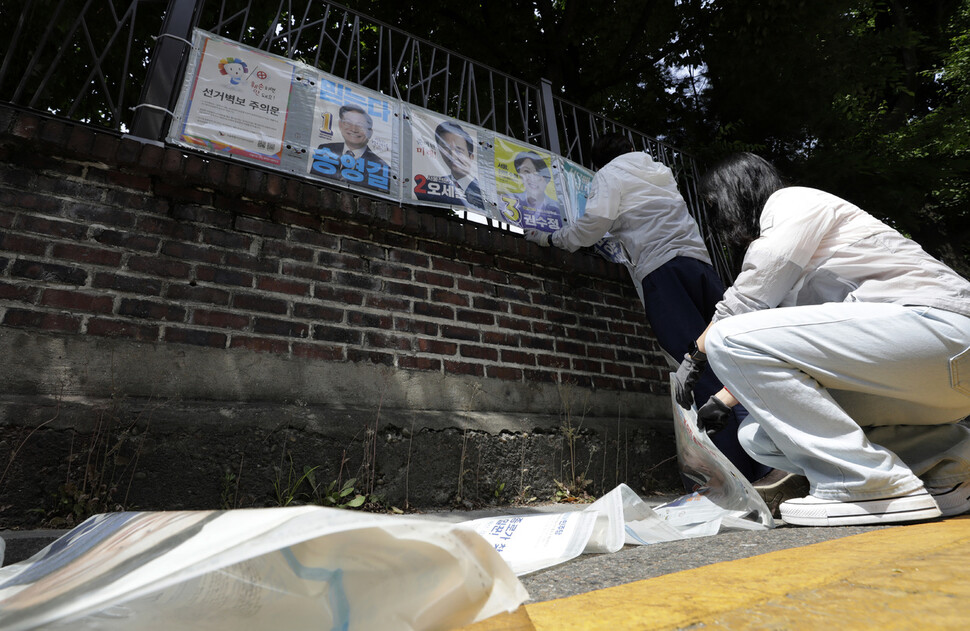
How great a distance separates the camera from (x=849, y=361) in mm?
1728

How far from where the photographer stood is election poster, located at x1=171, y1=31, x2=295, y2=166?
2.63 metres

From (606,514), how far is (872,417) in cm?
109

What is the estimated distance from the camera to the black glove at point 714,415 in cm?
211

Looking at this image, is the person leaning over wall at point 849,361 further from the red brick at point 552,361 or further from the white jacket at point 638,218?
the red brick at point 552,361

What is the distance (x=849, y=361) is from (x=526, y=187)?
241 centimetres

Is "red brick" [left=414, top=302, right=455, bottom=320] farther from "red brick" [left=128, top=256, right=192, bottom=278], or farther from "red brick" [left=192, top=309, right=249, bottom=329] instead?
"red brick" [left=128, top=256, right=192, bottom=278]

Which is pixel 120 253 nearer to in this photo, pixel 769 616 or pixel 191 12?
pixel 191 12

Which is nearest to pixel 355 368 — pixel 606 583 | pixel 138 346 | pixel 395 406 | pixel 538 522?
pixel 395 406

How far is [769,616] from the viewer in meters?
0.68

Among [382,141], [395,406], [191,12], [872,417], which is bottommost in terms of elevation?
[872,417]

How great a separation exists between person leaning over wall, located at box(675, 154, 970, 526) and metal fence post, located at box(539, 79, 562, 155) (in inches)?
90.2

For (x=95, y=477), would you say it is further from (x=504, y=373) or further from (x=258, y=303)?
(x=504, y=373)

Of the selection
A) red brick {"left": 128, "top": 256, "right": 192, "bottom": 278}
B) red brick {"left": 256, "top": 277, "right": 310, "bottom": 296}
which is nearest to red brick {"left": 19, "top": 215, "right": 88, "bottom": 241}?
red brick {"left": 128, "top": 256, "right": 192, "bottom": 278}

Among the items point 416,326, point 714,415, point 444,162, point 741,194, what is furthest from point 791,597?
point 444,162
